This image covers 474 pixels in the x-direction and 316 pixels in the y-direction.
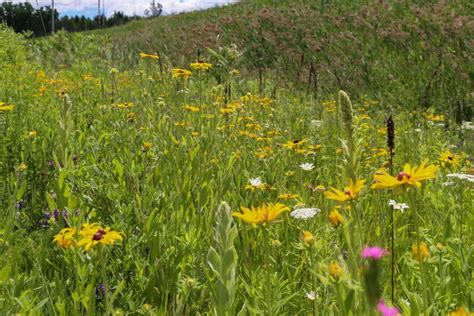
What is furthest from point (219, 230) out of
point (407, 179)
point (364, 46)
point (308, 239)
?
point (364, 46)

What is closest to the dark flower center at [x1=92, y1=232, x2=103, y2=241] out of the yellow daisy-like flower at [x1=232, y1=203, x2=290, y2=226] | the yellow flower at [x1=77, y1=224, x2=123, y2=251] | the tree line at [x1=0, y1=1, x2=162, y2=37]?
the yellow flower at [x1=77, y1=224, x2=123, y2=251]

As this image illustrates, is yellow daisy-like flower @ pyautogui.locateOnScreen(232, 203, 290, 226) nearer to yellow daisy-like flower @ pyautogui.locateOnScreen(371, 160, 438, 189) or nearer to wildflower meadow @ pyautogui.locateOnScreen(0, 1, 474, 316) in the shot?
wildflower meadow @ pyautogui.locateOnScreen(0, 1, 474, 316)

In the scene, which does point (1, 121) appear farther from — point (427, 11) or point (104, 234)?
point (427, 11)

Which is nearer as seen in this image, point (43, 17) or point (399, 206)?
point (399, 206)

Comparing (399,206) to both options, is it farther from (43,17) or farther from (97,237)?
(43,17)

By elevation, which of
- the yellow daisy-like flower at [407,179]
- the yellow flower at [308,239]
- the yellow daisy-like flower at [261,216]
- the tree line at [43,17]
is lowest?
the yellow flower at [308,239]

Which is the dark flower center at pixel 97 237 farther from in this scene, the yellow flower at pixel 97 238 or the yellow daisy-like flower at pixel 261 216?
the yellow daisy-like flower at pixel 261 216

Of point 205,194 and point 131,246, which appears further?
point 205,194

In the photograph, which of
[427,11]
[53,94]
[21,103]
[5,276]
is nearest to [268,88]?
[53,94]

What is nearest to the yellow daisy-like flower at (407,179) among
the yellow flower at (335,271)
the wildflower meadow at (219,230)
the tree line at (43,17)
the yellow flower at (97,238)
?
the wildflower meadow at (219,230)

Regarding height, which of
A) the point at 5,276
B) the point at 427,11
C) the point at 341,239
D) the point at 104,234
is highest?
the point at 427,11

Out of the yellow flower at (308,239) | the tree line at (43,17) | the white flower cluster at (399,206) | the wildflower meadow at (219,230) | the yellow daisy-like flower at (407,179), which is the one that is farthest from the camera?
the tree line at (43,17)

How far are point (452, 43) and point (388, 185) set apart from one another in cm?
827

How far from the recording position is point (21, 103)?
10.4 ft
